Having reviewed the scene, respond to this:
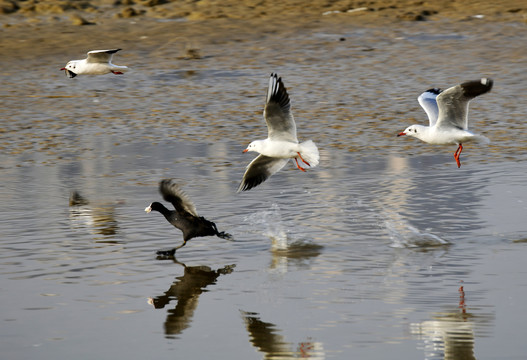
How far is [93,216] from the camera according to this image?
11484mm

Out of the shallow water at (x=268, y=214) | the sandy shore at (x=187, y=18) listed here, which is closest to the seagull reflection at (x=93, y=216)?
the shallow water at (x=268, y=214)

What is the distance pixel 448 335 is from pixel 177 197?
344 centimetres

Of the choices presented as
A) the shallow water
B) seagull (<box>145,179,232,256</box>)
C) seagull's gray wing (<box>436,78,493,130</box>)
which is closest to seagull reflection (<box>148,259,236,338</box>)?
the shallow water

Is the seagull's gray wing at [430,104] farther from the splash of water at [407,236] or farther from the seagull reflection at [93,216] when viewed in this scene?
the seagull reflection at [93,216]

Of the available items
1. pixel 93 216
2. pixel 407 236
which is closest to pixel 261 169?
pixel 93 216

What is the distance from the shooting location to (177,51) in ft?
72.6

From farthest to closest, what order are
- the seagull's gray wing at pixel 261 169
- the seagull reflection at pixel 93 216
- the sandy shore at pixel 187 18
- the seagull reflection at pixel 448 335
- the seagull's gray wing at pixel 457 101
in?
the sandy shore at pixel 187 18 → the seagull's gray wing at pixel 261 169 → the seagull's gray wing at pixel 457 101 → the seagull reflection at pixel 93 216 → the seagull reflection at pixel 448 335

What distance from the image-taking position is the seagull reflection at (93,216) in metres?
10.8

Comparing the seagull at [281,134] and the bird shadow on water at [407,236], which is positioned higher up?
the seagull at [281,134]

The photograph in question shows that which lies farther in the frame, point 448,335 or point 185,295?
point 185,295

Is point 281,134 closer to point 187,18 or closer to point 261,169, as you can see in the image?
point 261,169

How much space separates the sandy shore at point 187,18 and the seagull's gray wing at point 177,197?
13.1 metres

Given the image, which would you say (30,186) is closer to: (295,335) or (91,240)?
(91,240)

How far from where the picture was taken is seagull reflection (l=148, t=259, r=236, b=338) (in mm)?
7594
